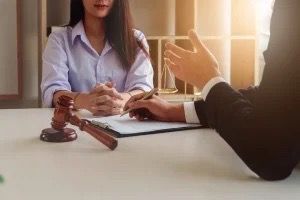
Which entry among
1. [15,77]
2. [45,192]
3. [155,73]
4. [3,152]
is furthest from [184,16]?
[45,192]

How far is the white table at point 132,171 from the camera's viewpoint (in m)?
0.79

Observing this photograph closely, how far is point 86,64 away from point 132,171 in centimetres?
125

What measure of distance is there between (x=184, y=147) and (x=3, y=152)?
0.42 meters

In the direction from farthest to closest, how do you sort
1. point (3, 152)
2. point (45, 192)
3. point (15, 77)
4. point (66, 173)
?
1. point (15, 77)
2. point (3, 152)
3. point (66, 173)
4. point (45, 192)

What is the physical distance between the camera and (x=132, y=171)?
0.91 meters

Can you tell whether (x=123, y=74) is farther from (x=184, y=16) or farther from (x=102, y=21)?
(x=184, y=16)

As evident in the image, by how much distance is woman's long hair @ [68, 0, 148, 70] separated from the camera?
213 centimetres

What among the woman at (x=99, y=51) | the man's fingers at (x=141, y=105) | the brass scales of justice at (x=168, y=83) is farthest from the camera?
the brass scales of justice at (x=168, y=83)

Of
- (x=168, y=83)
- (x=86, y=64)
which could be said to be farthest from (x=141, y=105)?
(x=168, y=83)

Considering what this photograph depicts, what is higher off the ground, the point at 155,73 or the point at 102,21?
the point at 102,21

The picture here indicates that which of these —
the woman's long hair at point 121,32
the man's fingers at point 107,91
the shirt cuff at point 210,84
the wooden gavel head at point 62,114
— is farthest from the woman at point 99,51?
the shirt cuff at point 210,84

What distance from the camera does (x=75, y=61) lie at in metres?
2.12

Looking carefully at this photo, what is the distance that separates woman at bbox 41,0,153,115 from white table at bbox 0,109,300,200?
34.2 inches

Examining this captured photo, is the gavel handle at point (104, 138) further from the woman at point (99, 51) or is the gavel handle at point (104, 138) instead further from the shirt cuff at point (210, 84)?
the woman at point (99, 51)
